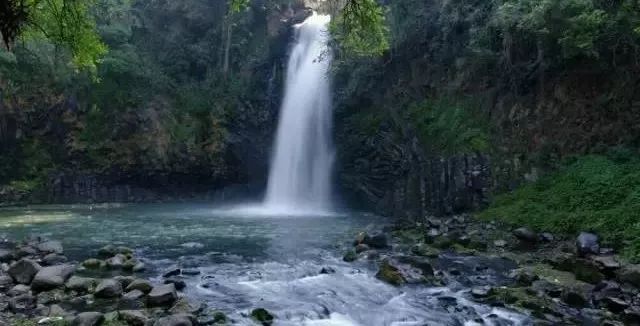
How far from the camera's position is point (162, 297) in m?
8.46

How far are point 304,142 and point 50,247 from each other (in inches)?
688

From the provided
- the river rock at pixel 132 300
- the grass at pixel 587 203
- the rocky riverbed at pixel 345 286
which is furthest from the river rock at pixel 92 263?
the grass at pixel 587 203

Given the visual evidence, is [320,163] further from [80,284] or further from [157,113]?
[80,284]

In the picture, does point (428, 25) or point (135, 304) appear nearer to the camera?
point (135, 304)

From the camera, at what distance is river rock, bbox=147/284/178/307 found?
841 centimetres

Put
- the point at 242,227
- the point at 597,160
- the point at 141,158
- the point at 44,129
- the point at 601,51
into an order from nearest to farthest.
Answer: the point at 597,160 < the point at 601,51 < the point at 242,227 < the point at 44,129 < the point at 141,158

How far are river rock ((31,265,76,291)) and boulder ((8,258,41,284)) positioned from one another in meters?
0.17

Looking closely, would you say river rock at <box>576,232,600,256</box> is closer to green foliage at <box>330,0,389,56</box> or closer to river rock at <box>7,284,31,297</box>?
green foliage at <box>330,0,389,56</box>

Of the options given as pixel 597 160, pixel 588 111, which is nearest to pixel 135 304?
pixel 597 160

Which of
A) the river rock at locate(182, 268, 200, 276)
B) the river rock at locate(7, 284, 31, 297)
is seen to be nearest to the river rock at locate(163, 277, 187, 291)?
the river rock at locate(182, 268, 200, 276)

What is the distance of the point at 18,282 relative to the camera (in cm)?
942

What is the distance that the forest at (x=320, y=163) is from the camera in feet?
29.0

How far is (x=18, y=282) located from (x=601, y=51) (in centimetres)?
1789

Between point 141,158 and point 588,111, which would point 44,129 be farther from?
point 588,111
